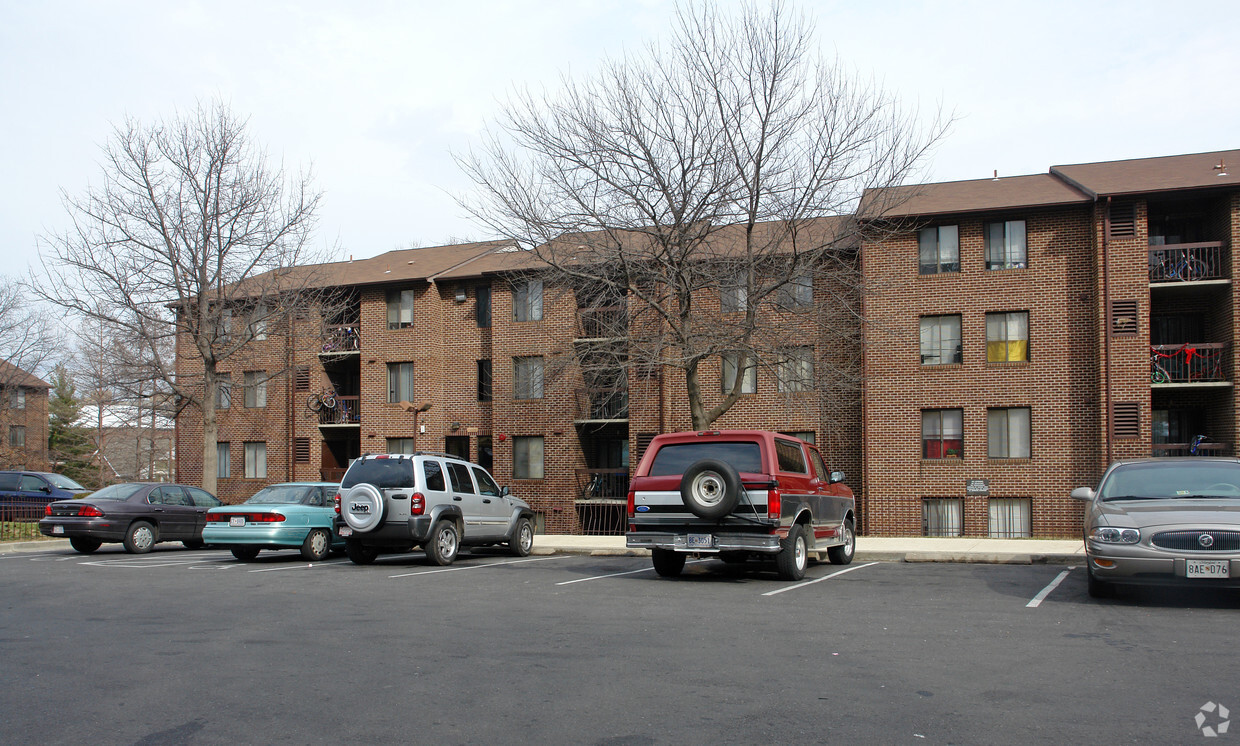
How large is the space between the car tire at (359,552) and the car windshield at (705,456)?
5.44 meters

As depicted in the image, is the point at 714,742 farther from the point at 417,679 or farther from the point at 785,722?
the point at 417,679

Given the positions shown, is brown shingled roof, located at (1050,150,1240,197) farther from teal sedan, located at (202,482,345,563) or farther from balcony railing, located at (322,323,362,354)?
balcony railing, located at (322,323,362,354)

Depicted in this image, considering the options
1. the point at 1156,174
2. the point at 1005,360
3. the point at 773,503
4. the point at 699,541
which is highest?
the point at 1156,174

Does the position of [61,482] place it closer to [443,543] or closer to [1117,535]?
[443,543]

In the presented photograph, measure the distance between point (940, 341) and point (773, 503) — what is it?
15285 mm

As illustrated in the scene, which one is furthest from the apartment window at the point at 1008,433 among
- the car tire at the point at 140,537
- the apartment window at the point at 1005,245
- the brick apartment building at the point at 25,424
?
the brick apartment building at the point at 25,424

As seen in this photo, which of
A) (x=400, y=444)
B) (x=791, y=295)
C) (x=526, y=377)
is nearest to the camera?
(x=791, y=295)

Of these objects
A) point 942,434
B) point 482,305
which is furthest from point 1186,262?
point 482,305

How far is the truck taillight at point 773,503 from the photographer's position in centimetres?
1166

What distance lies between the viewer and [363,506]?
1461cm

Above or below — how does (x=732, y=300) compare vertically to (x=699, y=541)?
above

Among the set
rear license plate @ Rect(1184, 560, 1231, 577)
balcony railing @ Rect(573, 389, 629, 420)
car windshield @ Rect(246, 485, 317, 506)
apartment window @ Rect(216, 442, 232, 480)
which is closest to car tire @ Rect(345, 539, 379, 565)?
car windshield @ Rect(246, 485, 317, 506)


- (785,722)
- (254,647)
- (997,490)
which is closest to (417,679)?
(254,647)

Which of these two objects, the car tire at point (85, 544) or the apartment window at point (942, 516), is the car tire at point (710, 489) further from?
the apartment window at point (942, 516)
